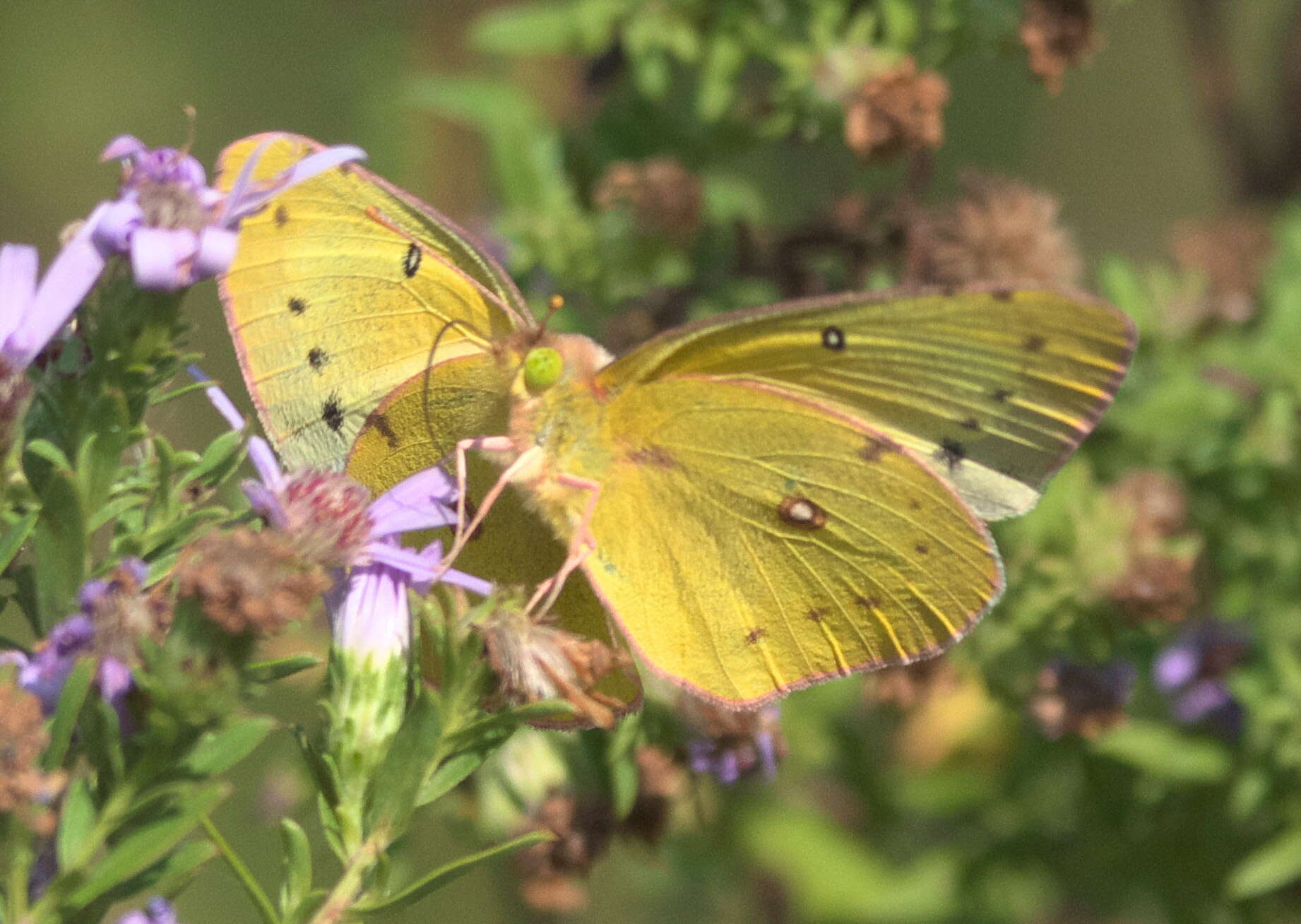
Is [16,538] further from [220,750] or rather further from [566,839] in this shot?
[566,839]

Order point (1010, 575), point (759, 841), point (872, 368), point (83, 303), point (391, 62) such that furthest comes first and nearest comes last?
point (391, 62) → point (759, 841) → point (1010, 575) → point (872, 368) → point (83, 303)

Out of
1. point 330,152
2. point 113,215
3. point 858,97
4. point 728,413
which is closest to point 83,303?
point 113,215

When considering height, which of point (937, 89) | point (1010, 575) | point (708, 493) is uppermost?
point (937, 89)

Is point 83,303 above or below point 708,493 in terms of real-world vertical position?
above

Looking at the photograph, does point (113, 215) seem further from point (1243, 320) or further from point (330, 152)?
point (1243, 320)

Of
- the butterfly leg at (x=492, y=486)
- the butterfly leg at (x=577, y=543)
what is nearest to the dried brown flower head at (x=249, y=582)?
the butterfly leg at (x=492, y=486)

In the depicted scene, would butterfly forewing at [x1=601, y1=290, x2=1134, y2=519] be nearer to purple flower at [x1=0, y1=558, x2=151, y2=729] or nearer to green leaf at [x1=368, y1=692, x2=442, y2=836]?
green leaf at [x1=368, y1=692, x2=442, y2=836]

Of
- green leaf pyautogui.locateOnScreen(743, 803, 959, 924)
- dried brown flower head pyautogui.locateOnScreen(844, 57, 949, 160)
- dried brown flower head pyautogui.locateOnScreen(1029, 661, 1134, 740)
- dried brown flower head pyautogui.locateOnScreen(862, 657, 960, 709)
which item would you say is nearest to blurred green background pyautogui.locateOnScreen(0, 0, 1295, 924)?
green leaf pyautogui.locateOnScreen(743, 803, 959, 924)

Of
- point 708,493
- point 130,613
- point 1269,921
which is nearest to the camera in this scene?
point 130,613

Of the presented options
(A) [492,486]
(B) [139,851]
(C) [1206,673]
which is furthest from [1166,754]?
(B) [139,851]
